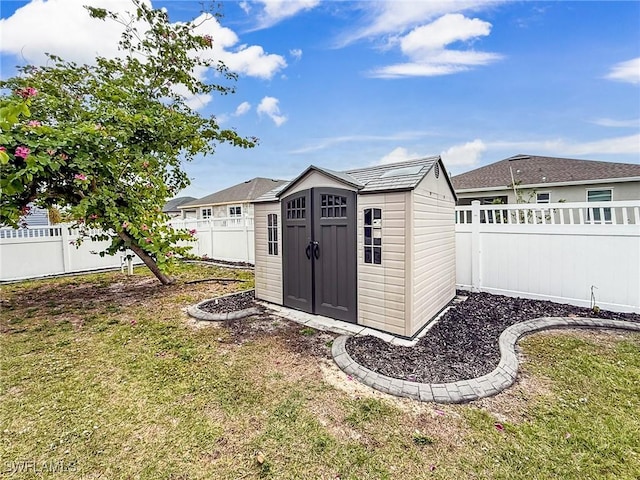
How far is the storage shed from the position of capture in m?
3.65

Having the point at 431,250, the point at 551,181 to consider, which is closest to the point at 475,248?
the point at 431,250

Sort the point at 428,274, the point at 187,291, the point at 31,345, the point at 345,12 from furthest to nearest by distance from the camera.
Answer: the point at 187,291, the point at 345,12, the point at 428,274, the point at 31,345

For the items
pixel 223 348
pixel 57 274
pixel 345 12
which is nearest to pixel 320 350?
pixel 223 348

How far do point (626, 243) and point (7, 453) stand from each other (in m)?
6.99

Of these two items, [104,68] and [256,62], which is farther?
[256,62]

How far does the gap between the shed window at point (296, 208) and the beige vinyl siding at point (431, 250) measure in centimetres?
172

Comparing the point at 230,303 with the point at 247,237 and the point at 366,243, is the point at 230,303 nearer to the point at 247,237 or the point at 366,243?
the point at 366,243

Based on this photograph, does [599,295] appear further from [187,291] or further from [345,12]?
[187,291]

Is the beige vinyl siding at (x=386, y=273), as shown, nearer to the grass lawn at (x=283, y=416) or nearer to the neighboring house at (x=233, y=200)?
the grass lawn at (x=283, y=416)

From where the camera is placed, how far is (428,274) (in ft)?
13.6

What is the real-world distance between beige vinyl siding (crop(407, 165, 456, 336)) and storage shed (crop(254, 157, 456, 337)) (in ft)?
0.04

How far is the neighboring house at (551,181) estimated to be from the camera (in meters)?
10.8

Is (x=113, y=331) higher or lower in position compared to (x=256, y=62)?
lower

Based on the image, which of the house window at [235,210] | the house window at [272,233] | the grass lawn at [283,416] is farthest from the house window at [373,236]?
the house window at [235,210]
